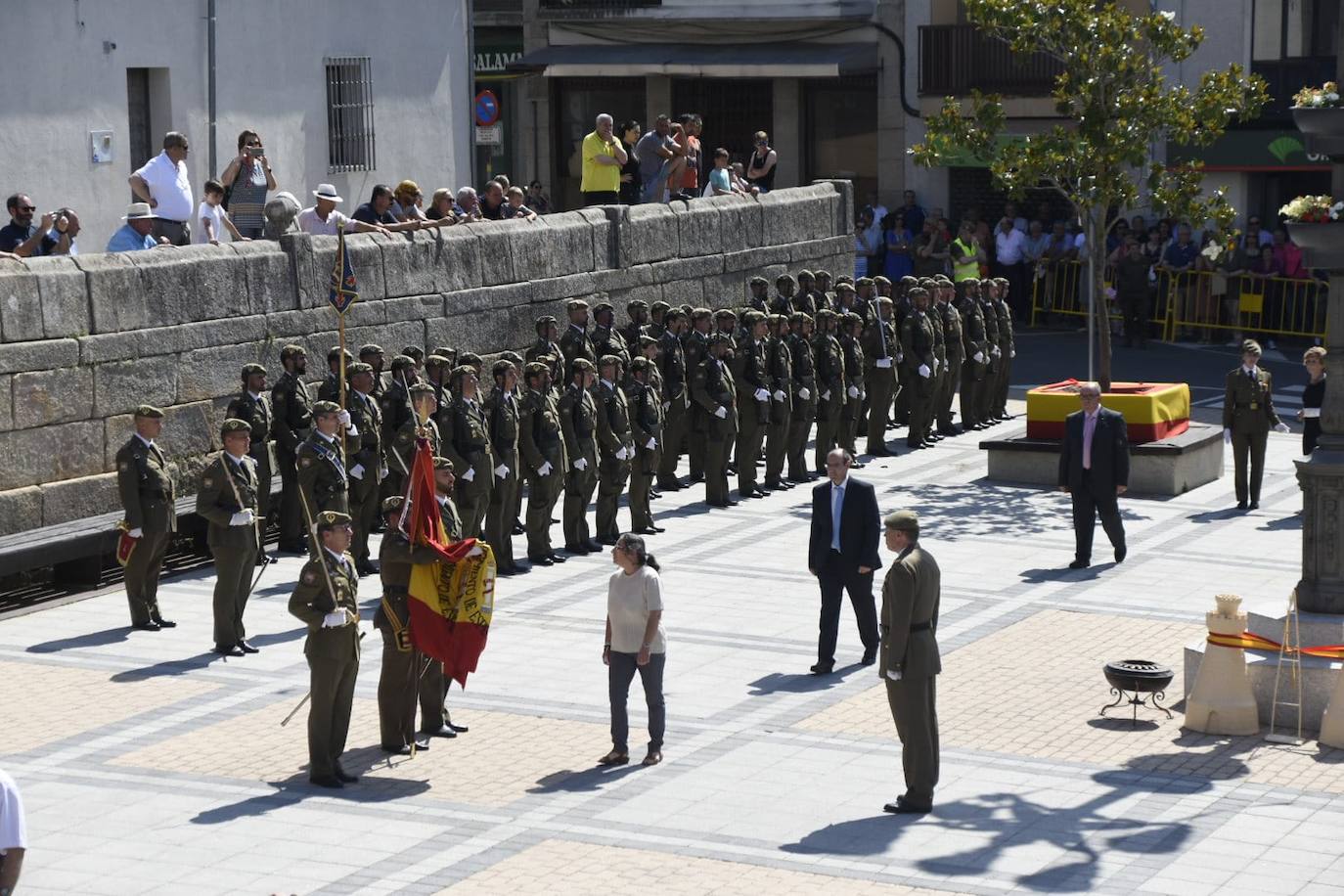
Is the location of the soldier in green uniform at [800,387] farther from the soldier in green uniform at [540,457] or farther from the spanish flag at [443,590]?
the spanish flag at [443,590]

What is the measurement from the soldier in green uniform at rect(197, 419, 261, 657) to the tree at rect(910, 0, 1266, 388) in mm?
10251

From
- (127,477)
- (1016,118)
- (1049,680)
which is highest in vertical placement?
(1016,118)

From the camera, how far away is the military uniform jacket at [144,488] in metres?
16.7

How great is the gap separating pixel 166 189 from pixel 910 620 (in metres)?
10.4

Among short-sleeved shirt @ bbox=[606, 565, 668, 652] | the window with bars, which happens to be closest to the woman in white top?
short-sleeved shirt @ bbox=[606, 565, 668, 652]

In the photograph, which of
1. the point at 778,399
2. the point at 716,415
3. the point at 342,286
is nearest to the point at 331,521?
the point at 342,286

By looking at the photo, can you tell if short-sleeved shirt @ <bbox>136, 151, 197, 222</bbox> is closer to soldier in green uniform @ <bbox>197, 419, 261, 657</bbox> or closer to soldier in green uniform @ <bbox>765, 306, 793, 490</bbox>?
soldier in green uniform @ <bbox>197, 419, 261, 657</bbox>

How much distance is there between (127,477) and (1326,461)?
329 inches

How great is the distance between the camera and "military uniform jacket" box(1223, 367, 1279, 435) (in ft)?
71.0

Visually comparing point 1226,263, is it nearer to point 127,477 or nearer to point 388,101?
point 388,101

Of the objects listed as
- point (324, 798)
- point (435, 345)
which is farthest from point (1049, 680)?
point (435, 345)

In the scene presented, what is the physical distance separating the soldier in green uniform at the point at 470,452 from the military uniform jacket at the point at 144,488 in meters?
2.44

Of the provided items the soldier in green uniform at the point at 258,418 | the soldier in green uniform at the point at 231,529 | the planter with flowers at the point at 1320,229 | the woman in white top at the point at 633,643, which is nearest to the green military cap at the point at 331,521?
the woman in white top at the point at 633,643

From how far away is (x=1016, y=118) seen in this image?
38562mm
